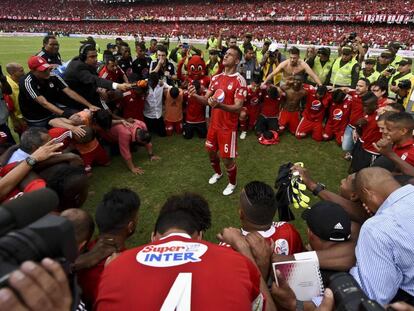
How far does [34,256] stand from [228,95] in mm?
4808

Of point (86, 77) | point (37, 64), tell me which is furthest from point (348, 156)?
point (37, 64)

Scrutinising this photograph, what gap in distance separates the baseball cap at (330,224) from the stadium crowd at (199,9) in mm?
39498

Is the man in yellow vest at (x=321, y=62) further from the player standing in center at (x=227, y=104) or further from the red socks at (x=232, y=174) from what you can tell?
the red socks at (x=232, y=174)

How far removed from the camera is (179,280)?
4.79 ft

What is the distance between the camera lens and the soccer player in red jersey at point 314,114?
805cm

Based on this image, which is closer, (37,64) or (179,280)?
(179,280)

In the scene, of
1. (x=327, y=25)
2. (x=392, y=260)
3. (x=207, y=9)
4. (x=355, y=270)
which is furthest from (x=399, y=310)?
(x=207, y=9)

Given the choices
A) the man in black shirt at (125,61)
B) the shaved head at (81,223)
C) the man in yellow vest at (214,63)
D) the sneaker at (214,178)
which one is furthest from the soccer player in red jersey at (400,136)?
the man in black shirt at (125,61)

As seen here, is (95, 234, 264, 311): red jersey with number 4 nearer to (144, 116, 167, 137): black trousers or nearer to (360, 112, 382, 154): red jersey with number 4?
(360, 112, 382, 154): red jersey with number 4

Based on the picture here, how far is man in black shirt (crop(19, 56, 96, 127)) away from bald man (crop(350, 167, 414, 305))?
525 centimetres

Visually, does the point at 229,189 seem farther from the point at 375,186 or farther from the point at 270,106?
the point at 270,106

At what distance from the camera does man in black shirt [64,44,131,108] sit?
606 centimetres

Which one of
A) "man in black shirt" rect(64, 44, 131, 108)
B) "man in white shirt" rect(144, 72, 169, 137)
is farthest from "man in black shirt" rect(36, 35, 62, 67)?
"man in white shirt" rect(144, 72, 169, 137)

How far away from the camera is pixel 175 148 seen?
778 centimetres
